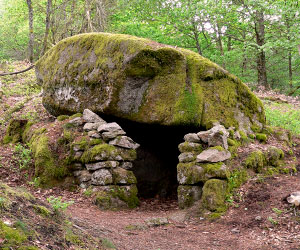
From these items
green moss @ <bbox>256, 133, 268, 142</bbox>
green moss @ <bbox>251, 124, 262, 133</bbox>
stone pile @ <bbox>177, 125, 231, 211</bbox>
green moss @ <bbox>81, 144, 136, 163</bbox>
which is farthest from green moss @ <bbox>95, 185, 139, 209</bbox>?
green moss @ <bbox>251, 124, 262, 133</bbox>

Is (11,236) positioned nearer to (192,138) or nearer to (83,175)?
(83,175)

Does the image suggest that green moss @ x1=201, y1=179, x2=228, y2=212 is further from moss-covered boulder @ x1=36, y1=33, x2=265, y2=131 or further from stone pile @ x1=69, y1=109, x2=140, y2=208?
moss-covered boulder @ x1=36, y1=33, x2=265, y2=131

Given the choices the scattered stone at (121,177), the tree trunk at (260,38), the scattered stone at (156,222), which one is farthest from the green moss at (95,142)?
the tree trunk at (260,38)

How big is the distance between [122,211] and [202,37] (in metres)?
15.8

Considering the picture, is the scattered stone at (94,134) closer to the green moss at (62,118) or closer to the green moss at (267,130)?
the green moss at (62,118)

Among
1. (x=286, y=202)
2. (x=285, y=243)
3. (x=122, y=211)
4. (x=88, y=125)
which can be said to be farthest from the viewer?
(x=88, y=125)

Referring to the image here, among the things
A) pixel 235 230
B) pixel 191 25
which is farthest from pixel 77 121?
pixel 191 25

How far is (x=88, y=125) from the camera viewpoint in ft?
24.0

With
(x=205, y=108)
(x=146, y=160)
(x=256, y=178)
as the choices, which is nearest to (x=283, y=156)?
(x=256, y=178)

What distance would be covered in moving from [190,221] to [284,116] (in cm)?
761

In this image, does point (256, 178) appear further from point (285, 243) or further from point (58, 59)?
point (58, 59)

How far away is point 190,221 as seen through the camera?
5.43m

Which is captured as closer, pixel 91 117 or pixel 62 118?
pixel 91 117

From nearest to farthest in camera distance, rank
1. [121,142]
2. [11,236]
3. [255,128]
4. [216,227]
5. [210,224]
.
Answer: [11,236] → [216,227] → [210,224] → [121,142] → [255,128]
